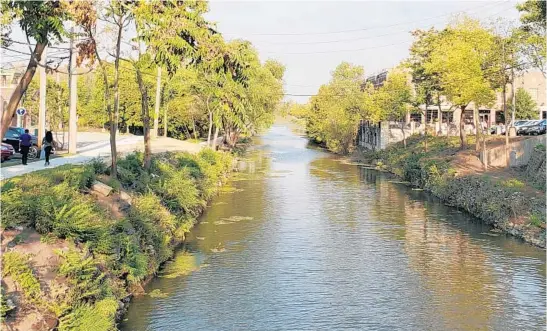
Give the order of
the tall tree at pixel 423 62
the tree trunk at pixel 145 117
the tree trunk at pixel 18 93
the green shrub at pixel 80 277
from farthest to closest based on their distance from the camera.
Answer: the tall tree at pixel 423 62
the tree trunk at pixel 145 117
the green shrub at pixel 80 277
the tree trunk at pixel 18 93

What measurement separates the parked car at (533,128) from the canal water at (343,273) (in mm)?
26064

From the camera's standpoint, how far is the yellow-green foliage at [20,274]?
13.0m

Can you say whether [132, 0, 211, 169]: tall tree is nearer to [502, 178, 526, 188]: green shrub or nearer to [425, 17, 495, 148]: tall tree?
[502, 178, 526, 188]: green shrub

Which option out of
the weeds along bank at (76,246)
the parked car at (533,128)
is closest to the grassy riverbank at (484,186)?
the parked car at (533,128)

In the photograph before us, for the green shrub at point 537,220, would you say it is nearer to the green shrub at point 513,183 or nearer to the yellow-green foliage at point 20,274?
the green shrub at point 513,183

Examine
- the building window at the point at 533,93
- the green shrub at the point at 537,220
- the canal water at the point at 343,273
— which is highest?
the building window at the point at 533,93

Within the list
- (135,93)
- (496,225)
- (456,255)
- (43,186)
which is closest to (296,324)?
(43,186)

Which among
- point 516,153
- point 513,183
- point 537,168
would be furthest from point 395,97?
point 513,183

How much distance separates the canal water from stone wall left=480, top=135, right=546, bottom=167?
19.8ft

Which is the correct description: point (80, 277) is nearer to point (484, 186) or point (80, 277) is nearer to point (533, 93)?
point (484, 186)

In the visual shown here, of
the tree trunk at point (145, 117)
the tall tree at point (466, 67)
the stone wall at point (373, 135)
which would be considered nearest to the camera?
the tree trunk at point (145, 117)

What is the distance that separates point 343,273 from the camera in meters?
22.2

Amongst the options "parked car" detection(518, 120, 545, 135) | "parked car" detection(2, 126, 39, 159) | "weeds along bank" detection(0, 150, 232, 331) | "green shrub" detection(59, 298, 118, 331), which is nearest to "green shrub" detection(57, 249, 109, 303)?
"weeds along bank" detection(0, 150, 232, 331)

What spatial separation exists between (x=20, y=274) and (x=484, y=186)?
92.3ft
